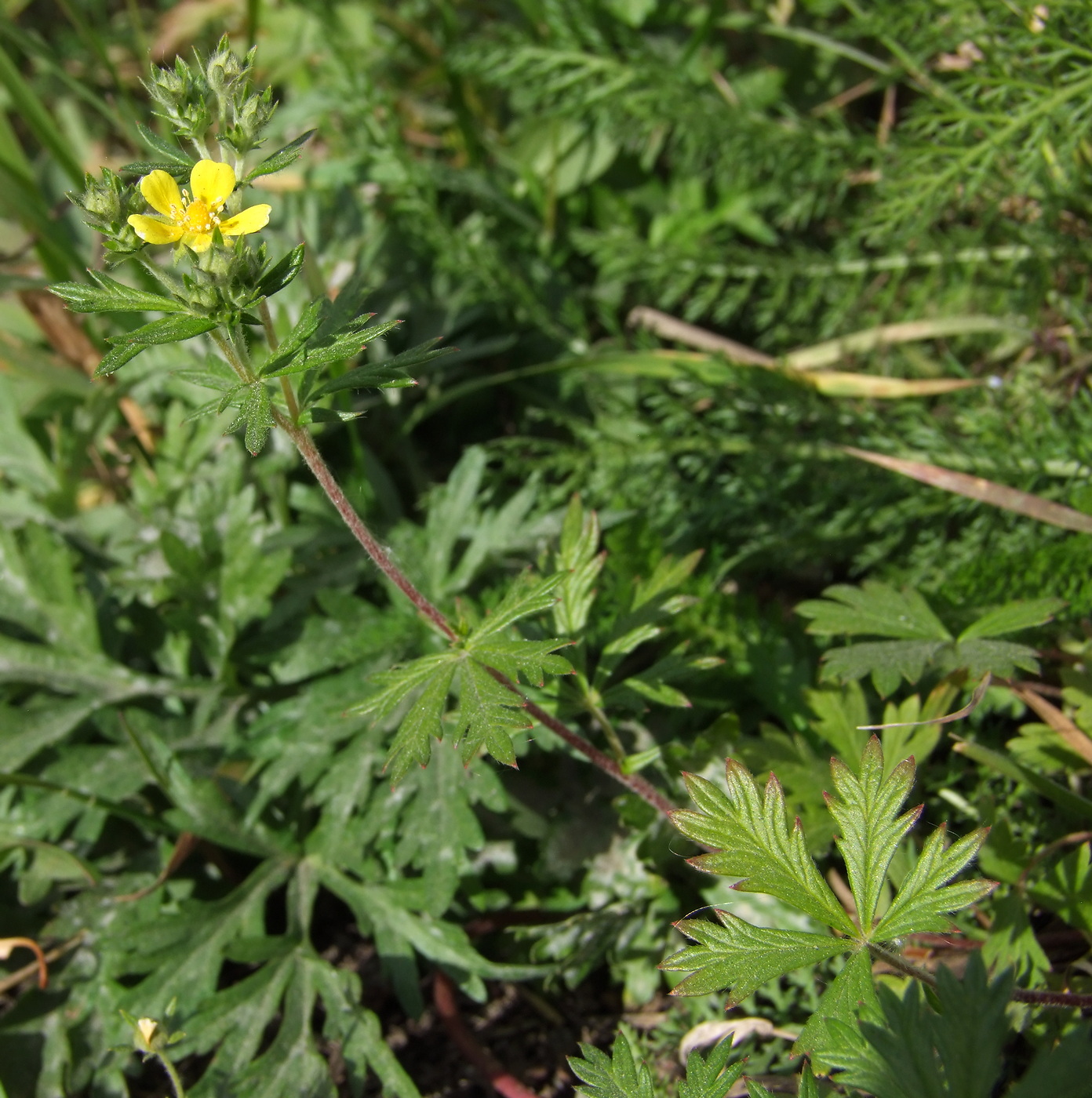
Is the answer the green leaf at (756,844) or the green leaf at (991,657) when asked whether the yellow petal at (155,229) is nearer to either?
the green leaf at (756,844)

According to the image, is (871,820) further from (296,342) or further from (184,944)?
(184,944)

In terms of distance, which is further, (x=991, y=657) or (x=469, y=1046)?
(x=469, y=1046)

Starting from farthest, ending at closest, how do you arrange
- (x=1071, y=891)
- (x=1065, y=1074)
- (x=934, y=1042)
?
(x=1071, y=891)
(x=934, y=1042)
(x=1065, y=1074)

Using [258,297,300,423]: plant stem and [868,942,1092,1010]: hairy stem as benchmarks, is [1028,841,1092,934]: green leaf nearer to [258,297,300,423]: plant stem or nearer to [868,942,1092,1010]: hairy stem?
[868,942,1092,1010]: hairy stem

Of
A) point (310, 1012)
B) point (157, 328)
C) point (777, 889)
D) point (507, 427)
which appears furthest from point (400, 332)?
point (777, 889)

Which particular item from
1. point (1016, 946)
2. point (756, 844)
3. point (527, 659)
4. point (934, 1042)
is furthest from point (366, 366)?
point (1016, 946)

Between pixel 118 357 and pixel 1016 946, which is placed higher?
pixel 118 357

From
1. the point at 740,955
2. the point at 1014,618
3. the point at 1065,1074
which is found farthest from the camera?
the point at 1014,618
